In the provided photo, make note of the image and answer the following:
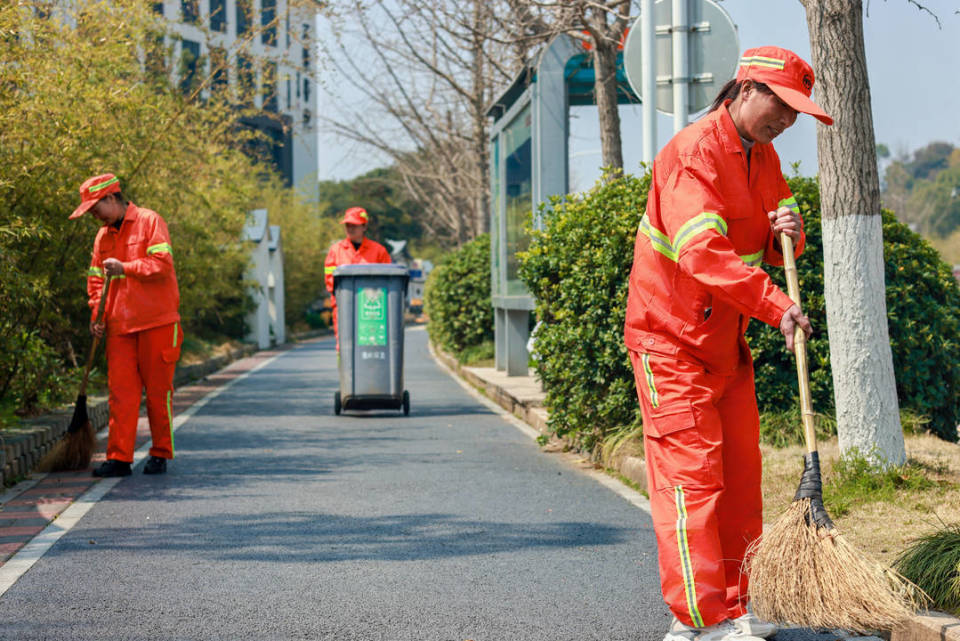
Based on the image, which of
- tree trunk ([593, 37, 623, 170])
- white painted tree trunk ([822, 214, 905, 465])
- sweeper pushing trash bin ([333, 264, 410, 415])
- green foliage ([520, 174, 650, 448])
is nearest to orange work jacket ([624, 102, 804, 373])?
white painted tree trunk ([822, 214, 905, 465])

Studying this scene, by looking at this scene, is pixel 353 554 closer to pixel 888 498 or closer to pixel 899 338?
pixel 888 498

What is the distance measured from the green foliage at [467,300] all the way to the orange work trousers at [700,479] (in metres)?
15.7

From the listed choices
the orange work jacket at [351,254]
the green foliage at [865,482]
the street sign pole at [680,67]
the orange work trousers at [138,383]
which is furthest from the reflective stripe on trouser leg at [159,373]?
the orange work jacket at [351,254]

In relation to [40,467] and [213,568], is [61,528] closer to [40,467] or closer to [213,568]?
[213,568]

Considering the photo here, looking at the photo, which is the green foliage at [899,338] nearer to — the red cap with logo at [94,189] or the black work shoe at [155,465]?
the black work shoe at [155,465]

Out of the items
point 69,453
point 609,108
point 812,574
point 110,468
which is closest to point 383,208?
point 609,108

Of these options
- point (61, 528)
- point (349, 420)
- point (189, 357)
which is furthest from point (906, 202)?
point (61, 528)

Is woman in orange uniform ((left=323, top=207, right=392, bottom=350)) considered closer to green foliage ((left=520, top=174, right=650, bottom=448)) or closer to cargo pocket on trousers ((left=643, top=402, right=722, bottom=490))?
green foliage ((left=520, top=174, right=650, bottom=448))

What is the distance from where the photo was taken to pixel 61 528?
6402 millimetres

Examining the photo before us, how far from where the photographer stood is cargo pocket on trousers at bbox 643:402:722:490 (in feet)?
12.7

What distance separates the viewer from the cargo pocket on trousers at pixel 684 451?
3.88m

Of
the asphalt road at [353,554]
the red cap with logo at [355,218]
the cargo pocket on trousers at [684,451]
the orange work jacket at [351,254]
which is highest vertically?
the red cap with logo at [355,218]

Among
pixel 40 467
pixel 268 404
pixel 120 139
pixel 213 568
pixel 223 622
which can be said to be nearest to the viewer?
pixel 223 622

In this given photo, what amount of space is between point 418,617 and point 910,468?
9.84 ft
